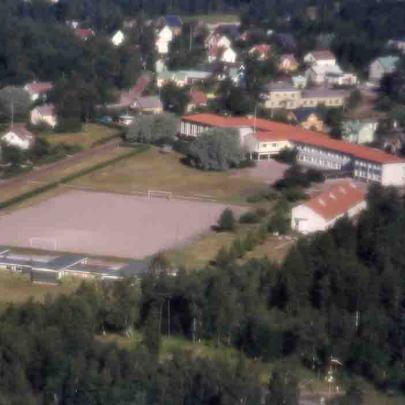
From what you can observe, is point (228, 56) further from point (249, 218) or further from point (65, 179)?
point (249, 218)

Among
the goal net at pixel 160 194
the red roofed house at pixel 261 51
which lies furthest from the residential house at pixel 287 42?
the goal net at pixel 160 194

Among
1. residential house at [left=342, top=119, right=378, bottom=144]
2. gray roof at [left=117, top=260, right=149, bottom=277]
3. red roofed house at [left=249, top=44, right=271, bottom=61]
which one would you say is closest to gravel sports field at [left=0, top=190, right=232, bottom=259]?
gray roof at [left=117, top=260, right=149, bottom=277]

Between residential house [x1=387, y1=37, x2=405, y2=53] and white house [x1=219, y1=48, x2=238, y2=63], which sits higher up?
residential house [x1=387, y1=37, x2=405, y2=53]

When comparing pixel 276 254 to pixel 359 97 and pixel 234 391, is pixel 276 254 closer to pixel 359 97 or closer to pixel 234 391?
pixel 234 391

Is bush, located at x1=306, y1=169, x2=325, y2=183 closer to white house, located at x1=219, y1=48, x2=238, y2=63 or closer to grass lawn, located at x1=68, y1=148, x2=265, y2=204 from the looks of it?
grass lawn, located at x1=68, y1=148, x2=265, y2=204

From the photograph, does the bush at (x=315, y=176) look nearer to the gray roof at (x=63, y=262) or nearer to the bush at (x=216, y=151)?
the bush at (x=216, y=151)
